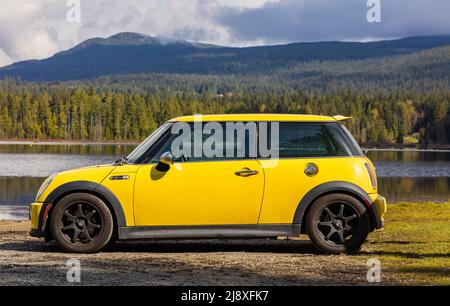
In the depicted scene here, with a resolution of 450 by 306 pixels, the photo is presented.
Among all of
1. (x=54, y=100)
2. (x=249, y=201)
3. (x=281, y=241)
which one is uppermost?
(x=54, y=100)

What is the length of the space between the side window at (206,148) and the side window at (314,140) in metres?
0.53

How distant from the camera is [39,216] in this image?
1130 cm

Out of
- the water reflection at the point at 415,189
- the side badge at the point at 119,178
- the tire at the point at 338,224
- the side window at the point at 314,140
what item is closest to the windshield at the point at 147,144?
the side badge at the point at 119,178

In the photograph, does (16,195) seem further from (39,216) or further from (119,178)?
(119,178)

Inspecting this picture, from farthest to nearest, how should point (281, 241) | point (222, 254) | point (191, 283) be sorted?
point (281, 241) → point (222, 254) → point (191, 283)

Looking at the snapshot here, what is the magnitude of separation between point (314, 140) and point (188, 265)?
2899 mm

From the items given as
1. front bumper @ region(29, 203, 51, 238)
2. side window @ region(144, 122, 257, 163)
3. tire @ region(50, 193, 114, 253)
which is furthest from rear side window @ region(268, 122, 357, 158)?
front bumper @ region(29, 203, 51, 238)

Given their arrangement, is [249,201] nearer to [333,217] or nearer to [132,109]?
[333,217]

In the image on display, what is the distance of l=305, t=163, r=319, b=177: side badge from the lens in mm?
11344

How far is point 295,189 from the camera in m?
11.3

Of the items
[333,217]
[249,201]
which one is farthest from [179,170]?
[333,217]

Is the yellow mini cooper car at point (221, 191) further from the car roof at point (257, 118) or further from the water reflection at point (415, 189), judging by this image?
the water reflection at point (415, 189)

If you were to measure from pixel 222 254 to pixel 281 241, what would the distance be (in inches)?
91.4
